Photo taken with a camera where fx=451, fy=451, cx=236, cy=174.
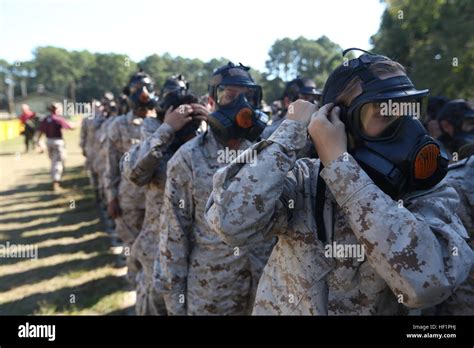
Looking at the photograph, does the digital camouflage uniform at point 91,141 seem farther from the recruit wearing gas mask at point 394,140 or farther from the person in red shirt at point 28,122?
the recruit wearing gas mask at point 394,140

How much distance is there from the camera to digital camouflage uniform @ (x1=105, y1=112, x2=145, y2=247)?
5.45 m

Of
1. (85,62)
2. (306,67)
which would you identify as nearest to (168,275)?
(306,67)

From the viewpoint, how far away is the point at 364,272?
175 cm

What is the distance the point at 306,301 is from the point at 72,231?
8.02 meters

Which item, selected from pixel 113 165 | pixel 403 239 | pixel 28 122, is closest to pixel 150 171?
pixel 113 165

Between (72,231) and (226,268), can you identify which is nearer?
(226,268)

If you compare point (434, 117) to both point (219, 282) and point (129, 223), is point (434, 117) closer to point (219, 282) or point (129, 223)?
point (219, 282)

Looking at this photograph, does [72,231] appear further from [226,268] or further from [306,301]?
[306,301]

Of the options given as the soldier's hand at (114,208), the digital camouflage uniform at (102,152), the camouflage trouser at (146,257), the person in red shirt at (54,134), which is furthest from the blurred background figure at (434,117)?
the person in red shirt at (54,134)

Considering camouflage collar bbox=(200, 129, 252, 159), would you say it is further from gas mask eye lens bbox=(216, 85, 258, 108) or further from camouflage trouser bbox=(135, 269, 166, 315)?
camouflage trouser bbox=(135, 269, 166, 315)

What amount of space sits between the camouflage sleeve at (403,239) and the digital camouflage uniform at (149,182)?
2.38 metres

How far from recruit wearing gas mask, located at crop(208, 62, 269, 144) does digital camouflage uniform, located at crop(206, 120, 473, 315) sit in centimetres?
100

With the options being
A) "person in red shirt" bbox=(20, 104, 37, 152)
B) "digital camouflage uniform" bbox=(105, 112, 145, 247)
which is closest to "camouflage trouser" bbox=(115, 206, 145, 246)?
"digital camouflage uniform" bbox=(105, 112, 145, 247)

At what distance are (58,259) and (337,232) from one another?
6530 mm
